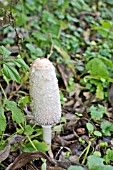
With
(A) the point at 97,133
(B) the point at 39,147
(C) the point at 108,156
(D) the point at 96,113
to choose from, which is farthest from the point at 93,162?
(D) the point at 96,113

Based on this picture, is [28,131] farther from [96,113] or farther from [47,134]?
[96,113]

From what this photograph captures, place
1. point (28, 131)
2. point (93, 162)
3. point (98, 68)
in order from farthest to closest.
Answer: point (98, 68) → point (28, 131) → point (93, 162)

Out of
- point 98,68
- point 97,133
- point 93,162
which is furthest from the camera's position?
point 98,68

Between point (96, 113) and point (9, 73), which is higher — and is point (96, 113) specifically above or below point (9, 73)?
below

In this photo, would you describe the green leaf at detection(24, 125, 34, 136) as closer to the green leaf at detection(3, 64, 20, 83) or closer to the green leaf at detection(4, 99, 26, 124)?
the green leaf at detection(4, 99, 26, 124)

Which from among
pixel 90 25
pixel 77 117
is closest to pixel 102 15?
pixel 90 25

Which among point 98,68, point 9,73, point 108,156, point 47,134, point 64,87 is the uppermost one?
point 9,73

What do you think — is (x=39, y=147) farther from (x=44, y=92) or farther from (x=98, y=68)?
(x=98, y=68)

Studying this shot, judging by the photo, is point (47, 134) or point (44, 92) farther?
point (47, 134)

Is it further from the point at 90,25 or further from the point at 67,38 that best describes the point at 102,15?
the point at 67,38
